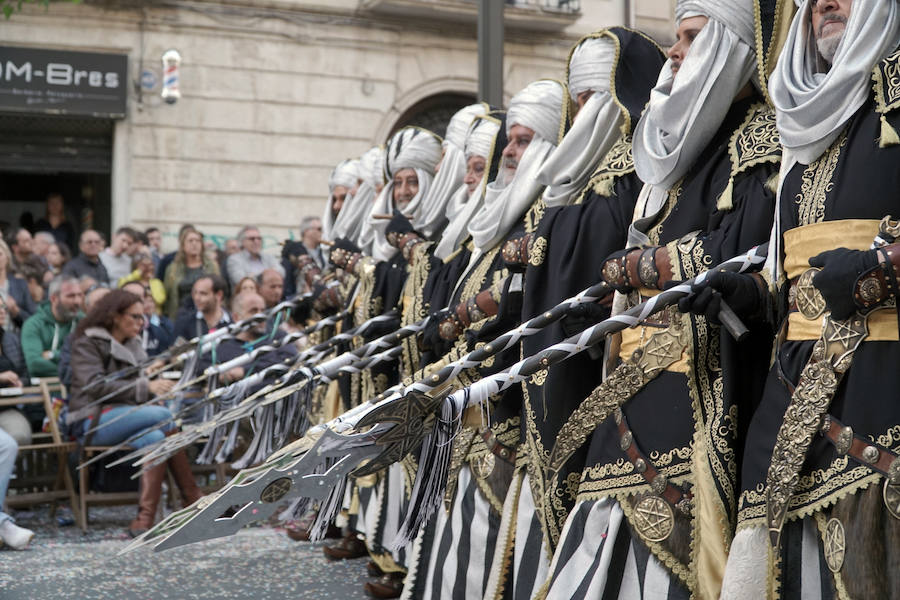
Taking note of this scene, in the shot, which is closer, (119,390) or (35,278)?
(119,390)

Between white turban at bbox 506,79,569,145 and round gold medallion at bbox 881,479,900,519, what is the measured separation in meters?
2.22

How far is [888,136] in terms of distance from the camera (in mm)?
2295

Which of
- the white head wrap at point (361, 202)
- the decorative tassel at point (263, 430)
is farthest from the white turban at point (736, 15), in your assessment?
the white head wrap at point (361, 202)

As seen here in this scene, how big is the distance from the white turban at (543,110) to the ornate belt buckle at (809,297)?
177 cm

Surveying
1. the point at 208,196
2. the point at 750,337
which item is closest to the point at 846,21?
the point at 750,337

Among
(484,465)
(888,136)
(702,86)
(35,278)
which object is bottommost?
(484,465)

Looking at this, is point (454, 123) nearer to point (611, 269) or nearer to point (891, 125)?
point (611, 269)

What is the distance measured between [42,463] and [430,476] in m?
5.27

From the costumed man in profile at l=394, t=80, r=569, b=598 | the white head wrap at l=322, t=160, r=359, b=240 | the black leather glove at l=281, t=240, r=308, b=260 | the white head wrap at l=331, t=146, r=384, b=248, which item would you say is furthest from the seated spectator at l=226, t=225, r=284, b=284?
the costumed man in profile at l=394, t=80, r=569, b=598

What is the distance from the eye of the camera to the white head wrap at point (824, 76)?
7.75ft

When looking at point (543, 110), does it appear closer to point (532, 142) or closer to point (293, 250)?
point (532, 142)

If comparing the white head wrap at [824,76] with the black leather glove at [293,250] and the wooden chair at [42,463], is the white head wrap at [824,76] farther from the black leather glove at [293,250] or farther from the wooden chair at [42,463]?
the black leather glove at [293,250]

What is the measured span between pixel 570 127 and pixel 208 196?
11355 millimetres

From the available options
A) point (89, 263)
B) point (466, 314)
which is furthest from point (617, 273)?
point (89, 263)
